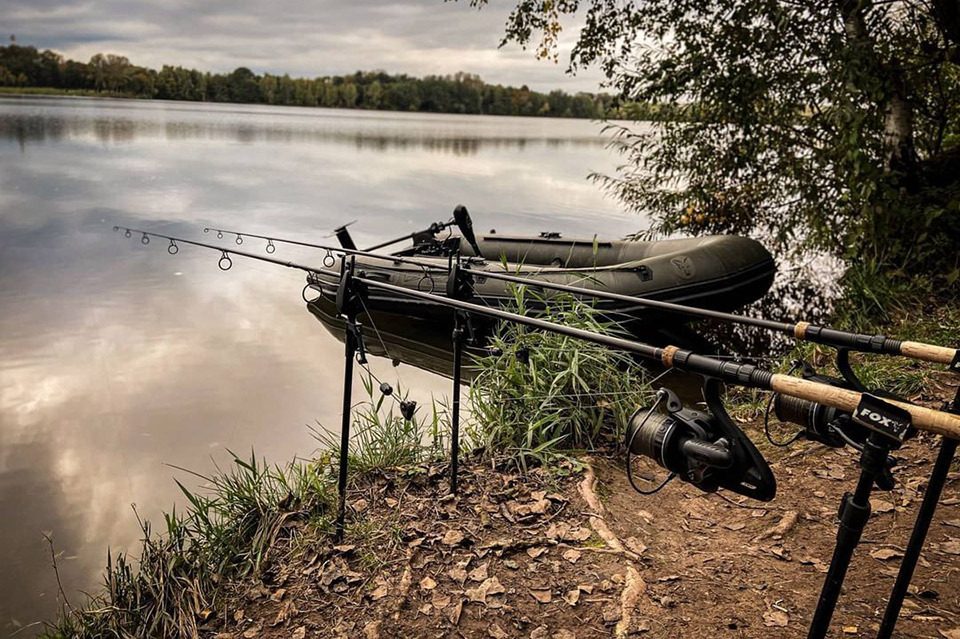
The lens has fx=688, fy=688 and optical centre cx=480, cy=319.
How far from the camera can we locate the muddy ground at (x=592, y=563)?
254 cm

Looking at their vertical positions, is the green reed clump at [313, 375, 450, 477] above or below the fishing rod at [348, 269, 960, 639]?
below

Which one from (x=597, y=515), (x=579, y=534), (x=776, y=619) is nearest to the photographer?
(x=776, y=619)

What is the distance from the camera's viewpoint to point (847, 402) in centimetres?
145

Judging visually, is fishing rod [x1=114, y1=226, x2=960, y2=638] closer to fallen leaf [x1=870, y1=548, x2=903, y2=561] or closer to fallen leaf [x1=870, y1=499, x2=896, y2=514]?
fallen leaf [x1=870, y1=548, x2=903, y2=561]

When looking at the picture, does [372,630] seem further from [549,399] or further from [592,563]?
[549,399]

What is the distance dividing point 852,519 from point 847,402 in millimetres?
280

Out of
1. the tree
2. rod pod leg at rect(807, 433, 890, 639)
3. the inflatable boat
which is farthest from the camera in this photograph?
the inflatable boat

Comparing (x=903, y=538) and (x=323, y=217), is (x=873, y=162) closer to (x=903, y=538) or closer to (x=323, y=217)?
(x=903, y=538)

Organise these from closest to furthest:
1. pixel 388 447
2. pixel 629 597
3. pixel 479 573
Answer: pixel 629 597
pixel 479 573
pixel 388 447

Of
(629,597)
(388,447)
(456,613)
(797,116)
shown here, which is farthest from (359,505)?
(797,116)

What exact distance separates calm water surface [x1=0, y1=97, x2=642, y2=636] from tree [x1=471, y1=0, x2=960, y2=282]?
167 inches

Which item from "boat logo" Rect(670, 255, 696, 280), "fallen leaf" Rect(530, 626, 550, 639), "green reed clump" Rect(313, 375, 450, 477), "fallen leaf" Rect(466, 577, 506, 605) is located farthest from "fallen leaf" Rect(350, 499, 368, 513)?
"boat logo" Rect(670, 255, 696, 280)

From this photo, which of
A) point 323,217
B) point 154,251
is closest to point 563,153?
point 323,217

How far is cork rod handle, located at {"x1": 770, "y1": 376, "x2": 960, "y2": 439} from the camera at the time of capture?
52.6 inches
